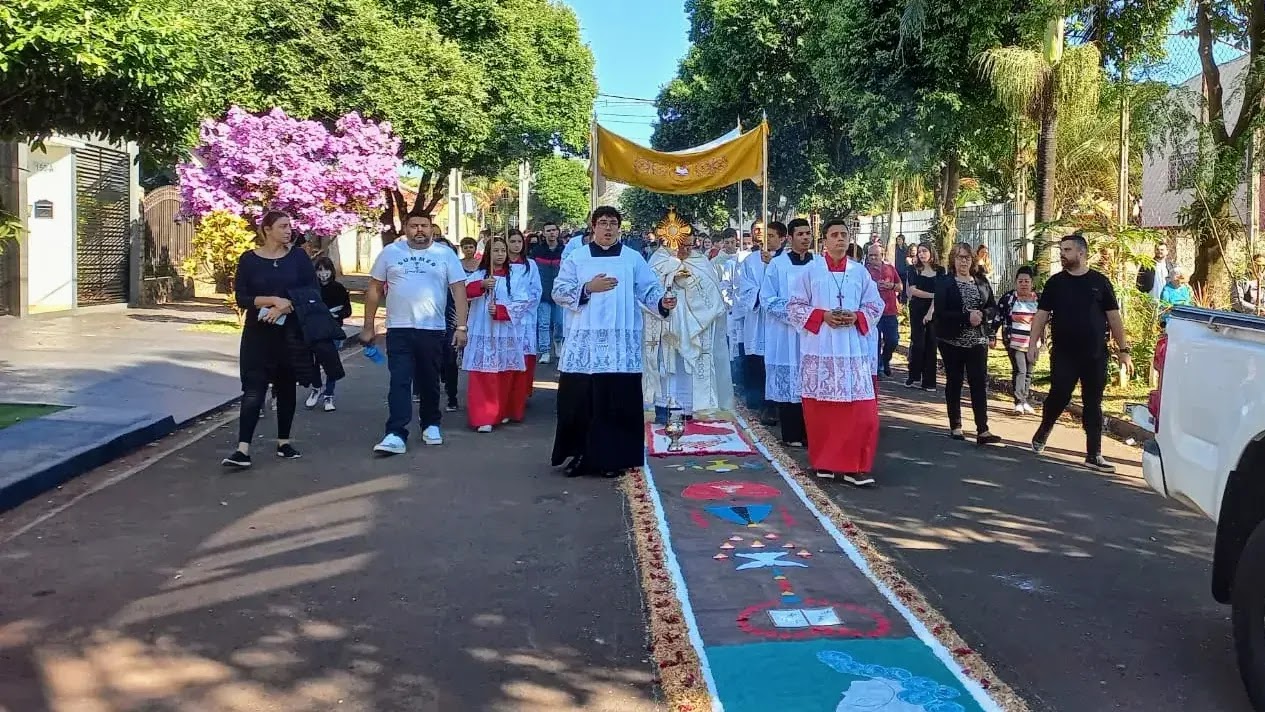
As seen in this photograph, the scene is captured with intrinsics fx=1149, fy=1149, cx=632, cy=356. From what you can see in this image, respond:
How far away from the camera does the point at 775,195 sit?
38281 mm

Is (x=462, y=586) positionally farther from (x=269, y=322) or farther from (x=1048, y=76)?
(x=1048, y=76)

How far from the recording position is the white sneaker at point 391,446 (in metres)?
8.83

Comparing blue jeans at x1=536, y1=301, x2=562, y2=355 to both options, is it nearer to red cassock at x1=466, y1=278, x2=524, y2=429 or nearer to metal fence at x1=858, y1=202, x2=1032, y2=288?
red cassock at x1=466, y1=278, x2=524, y2=429

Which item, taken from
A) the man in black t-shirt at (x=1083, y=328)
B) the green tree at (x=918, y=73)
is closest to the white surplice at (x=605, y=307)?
the man in black t-shirt at (x=1083, y=328)

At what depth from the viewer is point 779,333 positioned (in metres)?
10.3

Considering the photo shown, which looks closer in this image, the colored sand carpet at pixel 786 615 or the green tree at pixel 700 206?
the colored sand carpet at pixel 786 615

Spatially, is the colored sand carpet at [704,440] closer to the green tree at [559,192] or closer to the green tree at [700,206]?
the green tree at [700,206]

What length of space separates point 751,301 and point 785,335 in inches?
27.2

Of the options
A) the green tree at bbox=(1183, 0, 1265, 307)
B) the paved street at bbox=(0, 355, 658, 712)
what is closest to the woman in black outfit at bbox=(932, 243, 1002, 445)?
the green tree at bbox=(1183, 0, 1265, 307)

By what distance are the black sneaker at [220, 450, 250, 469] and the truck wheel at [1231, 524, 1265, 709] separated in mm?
6502

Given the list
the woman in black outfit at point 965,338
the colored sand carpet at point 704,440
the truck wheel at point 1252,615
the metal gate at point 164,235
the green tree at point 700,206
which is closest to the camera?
the truck wheel at point 1252,615

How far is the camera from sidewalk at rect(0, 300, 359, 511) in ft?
26.5

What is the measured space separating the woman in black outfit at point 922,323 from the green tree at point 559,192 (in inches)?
2817

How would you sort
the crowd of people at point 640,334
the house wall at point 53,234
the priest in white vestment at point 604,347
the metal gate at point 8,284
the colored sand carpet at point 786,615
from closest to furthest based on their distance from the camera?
1. the colored sand carpet at point 786,615
2. the crowd of people at point 640,334
3. the priest in white vestment at point 604,347
4. the metal gate at point 8,284
5. the house wall at point 53,234
